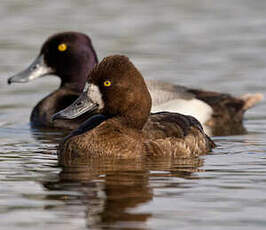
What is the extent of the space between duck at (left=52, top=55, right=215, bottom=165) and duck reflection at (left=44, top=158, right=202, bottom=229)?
17 centimetres

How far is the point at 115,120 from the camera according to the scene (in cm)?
773

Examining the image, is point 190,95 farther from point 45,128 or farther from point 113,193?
point 113,193

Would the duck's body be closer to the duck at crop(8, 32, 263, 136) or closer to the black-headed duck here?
the duck at crop(8, 32, 263, 136)

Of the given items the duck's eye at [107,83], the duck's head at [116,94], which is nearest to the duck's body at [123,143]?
the duck's head at [116,94]

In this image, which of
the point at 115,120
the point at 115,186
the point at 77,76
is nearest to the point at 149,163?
the point at 115,120

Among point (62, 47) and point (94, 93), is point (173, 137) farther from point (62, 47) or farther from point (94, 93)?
point (62, 47)

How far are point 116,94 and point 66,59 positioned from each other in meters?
3.36

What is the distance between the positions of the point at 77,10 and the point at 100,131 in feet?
36.1

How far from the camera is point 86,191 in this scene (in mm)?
6121

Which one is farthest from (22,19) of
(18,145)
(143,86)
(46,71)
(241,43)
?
(143,86)

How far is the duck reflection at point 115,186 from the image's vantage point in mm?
5383

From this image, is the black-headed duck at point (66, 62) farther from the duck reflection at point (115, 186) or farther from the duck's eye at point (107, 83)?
the duck reflection at point (115, 186)

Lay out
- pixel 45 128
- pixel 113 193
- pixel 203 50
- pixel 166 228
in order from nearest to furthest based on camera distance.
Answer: pixel 166 228 < pixel 113 193 < pixel 45 128 < pixel 203 50

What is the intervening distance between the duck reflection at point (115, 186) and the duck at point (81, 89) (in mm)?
2994
